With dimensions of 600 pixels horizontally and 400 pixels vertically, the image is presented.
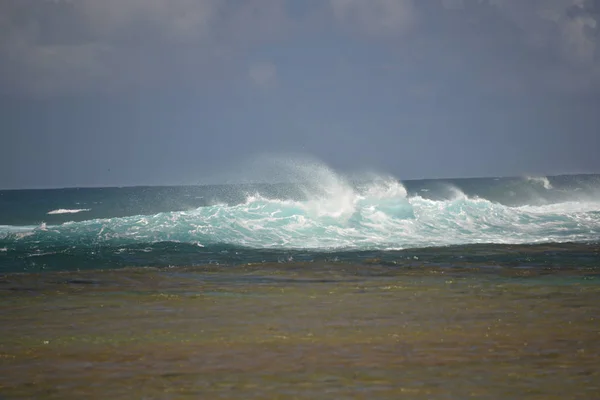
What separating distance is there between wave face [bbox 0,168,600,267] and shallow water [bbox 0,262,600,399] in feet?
23.8

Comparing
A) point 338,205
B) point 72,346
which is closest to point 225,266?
point 72,346

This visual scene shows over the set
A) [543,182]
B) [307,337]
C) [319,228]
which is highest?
[543,182]

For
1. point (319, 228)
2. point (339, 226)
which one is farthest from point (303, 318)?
point (339, 226)

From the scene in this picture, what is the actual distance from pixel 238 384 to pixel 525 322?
492 cm

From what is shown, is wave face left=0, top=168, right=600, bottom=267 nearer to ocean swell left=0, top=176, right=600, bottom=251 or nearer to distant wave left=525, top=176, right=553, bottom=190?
ocean swell left=0, top=176, right=600, bottom=251

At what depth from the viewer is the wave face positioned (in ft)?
78.3

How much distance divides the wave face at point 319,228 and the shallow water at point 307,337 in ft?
23.8

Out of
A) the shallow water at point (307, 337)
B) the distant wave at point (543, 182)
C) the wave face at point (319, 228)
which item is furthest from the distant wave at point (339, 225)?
the distant wave at point (543, 182)

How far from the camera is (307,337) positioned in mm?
9711

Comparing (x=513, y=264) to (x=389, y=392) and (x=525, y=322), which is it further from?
(x=389, y=392)

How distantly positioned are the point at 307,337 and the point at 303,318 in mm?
1376

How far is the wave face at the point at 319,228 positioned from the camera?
23.9 metres

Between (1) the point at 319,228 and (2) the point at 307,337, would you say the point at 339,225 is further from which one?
(2) the point at 307,337

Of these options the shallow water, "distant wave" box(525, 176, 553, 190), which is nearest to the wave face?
the shallow water
